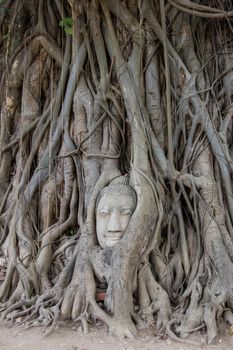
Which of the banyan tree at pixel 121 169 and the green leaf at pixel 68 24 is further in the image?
the green leaf at pixel 68 24

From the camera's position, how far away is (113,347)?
99.9 inches

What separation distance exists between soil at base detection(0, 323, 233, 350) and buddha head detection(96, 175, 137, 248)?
68cm

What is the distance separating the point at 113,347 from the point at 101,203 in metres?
1.16

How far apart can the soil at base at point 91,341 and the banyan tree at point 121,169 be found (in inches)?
2.6

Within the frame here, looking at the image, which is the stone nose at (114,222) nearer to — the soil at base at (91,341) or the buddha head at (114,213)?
the buddha head at (114,213)

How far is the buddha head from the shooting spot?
3.19 metres

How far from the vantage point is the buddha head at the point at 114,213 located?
3189 millimetres

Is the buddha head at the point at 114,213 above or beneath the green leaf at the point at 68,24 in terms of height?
beneath

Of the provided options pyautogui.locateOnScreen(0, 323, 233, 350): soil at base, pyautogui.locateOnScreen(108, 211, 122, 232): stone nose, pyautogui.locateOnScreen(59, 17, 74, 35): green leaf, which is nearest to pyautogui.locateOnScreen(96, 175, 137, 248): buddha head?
pyautogui.locateOnScreen(108, 211, 122, 232): stone nose

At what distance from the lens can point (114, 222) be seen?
318 cm

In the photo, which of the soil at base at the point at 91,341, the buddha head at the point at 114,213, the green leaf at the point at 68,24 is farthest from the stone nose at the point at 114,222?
the green leaf at the point at 68,24

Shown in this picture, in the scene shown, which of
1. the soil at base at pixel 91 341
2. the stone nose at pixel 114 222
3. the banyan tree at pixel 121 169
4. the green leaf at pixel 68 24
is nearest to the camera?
the soil at base at pixel 91 341

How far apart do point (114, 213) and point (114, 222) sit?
0.24ft

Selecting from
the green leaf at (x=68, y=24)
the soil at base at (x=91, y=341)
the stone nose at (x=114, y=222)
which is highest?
the green leaf at (x=68, y=24)
